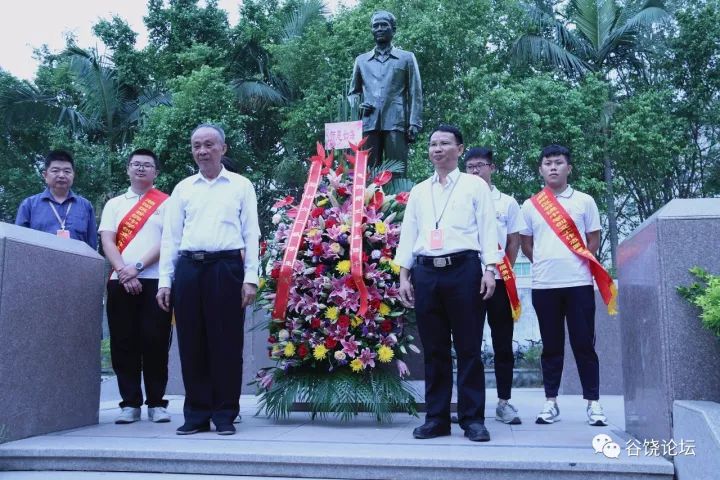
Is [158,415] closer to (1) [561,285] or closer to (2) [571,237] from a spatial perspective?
(1) [561,285]

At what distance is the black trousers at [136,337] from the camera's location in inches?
198

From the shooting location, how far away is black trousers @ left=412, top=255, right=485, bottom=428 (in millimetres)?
4078

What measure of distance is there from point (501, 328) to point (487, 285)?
1015 mm

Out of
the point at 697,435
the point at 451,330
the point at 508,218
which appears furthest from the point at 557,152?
the point at 697,435

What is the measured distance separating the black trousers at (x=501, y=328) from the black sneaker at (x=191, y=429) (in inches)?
76.4

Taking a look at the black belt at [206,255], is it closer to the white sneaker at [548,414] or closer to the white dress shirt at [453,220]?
the white dress shirt at [453,220]

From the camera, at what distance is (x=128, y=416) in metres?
5.06

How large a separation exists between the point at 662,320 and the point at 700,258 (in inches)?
13.4

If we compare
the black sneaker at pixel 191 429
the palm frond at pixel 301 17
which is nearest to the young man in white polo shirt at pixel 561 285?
the black sneaker at pixel 191 429

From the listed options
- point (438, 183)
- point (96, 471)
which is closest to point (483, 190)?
point (438, 183)

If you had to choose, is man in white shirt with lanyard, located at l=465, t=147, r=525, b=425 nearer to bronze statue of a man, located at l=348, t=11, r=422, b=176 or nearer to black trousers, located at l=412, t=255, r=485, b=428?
black trousers, located at l=412, t=255, r=485, b=428

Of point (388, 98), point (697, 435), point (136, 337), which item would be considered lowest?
point (697, 435)

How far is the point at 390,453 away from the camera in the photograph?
3533 mm

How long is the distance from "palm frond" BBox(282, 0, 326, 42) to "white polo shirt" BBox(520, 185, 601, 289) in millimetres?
16804
